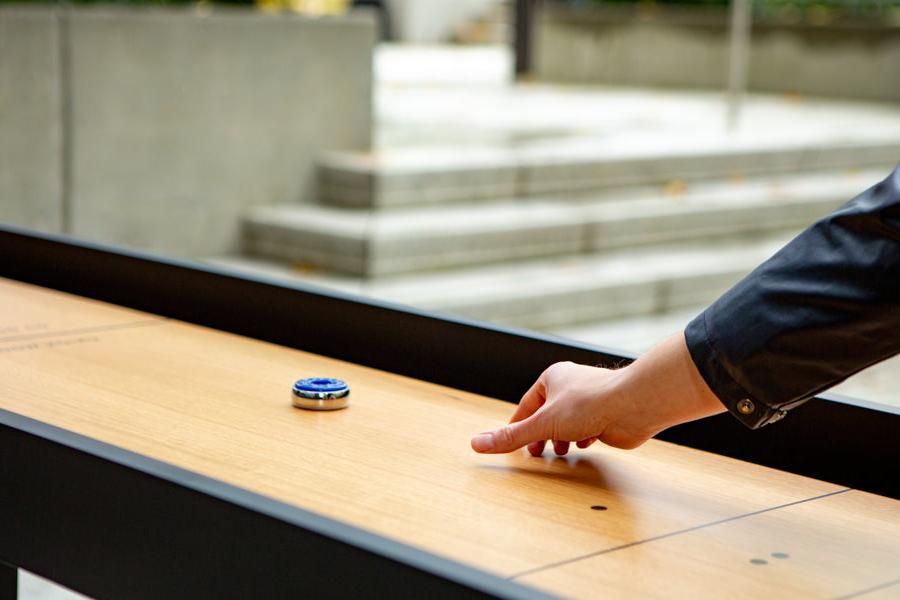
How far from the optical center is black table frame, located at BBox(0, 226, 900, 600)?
1.07 meters

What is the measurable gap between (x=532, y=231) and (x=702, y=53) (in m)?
6.29

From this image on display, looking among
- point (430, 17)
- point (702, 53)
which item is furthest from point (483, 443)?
point (430, 17)

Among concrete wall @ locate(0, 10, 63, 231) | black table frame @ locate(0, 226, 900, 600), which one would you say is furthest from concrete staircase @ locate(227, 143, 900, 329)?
black table frame @ locate(0, 226, 900, 600)

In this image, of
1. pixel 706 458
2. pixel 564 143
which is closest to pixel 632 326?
pixel 564 143

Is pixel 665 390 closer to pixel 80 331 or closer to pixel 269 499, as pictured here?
pixel 269 499

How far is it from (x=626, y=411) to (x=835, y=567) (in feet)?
0.95

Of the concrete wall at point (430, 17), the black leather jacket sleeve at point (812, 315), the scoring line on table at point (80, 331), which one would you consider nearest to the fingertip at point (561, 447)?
the black leather jacket sleeve at point (812, 315)

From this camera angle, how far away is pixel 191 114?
17.6 ft

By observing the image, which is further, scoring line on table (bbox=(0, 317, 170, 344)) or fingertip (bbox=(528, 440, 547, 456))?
scoring line on table (bbox=(0, 317, 170, 344))

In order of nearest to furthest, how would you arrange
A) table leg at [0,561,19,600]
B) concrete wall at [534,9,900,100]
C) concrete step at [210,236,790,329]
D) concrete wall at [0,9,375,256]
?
1. table leg at [0,561,19,600]
2. concrete step at [210,236,790,329]
3. concrete wall at [0,9,375,256]
4. concrete wall at [534,9,900,100]

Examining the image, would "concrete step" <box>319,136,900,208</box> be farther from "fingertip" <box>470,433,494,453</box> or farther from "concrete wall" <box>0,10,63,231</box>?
"fingertip" <box>470,433,494,453</box>

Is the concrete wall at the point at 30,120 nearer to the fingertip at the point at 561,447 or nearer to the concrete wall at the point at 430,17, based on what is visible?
the fingertip at the point at 561,447

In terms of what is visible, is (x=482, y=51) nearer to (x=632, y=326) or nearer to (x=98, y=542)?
(x=632, y=326)

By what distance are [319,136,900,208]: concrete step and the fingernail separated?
397 cm
